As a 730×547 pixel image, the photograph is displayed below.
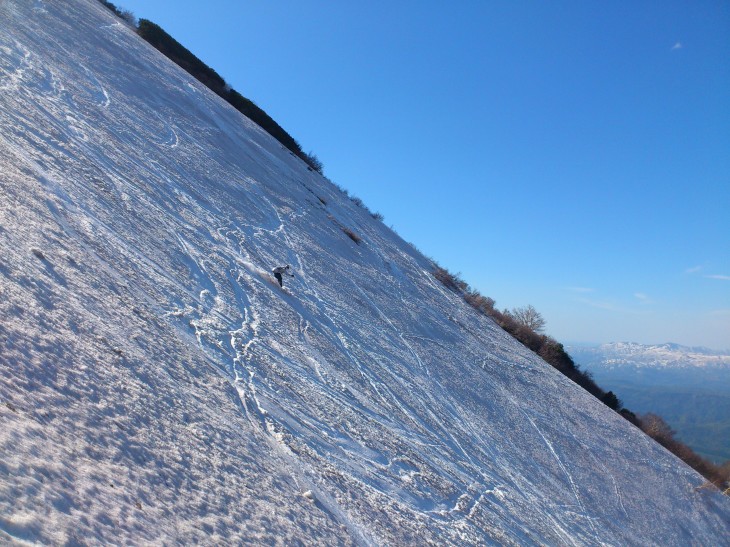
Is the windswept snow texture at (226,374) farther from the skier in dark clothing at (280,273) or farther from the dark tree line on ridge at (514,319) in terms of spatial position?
the dark tree line on ridge at (514,319)

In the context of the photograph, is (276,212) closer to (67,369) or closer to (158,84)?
(158,84)

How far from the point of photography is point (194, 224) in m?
10.4

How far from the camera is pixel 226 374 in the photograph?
246 inches

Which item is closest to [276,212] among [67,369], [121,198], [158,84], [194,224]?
[194,224]

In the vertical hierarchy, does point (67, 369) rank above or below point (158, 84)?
below

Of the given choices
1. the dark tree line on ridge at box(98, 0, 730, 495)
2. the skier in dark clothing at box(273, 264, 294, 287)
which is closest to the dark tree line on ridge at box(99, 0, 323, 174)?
the dark tree line on ridge at box(98, 0, 730, 495)

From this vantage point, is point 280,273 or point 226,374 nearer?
point 226,374

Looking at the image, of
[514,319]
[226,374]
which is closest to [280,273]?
[226,374]

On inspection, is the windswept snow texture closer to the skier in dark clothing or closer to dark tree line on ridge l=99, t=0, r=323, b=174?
the skier in dark clothing

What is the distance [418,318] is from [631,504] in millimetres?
6812

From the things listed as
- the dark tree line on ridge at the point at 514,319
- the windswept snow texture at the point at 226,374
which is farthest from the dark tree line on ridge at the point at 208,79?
the windswept snow texture at the point at 226,374

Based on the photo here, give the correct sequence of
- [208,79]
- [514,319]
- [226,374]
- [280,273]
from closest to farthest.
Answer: [226,374], [280,273], [514,319], [208,79]

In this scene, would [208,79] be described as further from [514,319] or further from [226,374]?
[226,374]

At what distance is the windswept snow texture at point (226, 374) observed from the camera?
3896 millimetres
